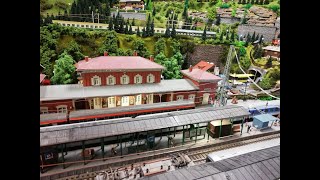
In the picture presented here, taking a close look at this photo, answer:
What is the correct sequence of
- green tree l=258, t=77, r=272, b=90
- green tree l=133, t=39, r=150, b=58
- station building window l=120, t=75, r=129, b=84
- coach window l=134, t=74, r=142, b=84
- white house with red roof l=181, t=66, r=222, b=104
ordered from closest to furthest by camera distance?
1. station building window l=120, t=75, r=129, b=84
2. coach window l=134, t=74, r=142, b=84
3. white house with red roof l=181, t=66, r=222, b=104
4. green tree l=258, t=77, r=272, b=90
5. green tree l=133, t=39, r=150, b=58

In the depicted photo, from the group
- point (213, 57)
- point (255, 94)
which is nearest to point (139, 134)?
point (255, 94)

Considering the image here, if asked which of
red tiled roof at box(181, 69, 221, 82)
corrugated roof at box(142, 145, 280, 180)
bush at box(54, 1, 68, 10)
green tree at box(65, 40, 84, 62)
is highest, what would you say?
bush at box(54, 1, 68, 10)

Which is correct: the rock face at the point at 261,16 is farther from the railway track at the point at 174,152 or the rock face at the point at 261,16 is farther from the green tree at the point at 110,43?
the railway track at the point at 174,152

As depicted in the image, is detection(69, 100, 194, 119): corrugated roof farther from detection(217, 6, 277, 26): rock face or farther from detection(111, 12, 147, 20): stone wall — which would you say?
detection(217, 6, 277, 26): rock face

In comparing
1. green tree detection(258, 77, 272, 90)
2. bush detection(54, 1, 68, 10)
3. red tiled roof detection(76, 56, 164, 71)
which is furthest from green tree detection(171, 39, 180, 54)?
bush detection(54, 1, 68, 10)

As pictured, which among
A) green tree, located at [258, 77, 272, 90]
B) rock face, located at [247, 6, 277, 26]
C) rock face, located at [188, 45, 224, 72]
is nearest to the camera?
green tree, located at [258, 77, 272, 90]
